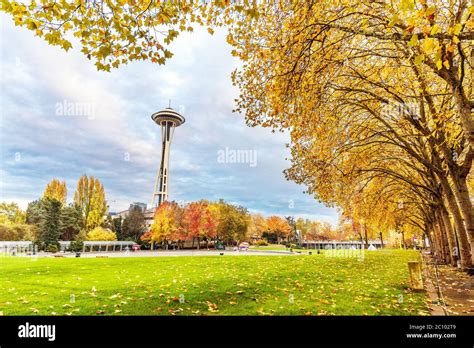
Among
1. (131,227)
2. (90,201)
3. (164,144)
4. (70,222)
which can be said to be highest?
(164,144)

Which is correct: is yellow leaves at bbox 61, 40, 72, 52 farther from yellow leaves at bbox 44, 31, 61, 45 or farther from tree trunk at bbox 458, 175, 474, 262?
tree trunk at bbox 458, 175, 474, 262

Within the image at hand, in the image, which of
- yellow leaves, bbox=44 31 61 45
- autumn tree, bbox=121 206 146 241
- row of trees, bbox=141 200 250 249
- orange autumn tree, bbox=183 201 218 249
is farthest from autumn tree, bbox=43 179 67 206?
yellow leaves, bbox=44 31 61 45

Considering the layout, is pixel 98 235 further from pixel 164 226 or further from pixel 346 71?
pixel 346 71

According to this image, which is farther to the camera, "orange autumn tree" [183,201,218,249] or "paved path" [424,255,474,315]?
"orange autumn tree" [183,201,218,249]

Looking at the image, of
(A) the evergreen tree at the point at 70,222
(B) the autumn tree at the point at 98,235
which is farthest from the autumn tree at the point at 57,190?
(B) the autumn tree at the point at 98,235

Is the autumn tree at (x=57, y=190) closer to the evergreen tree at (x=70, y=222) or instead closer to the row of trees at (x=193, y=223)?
the evergreen tree at (x=70, y=222)

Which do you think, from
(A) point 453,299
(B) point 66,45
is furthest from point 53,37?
(A) point 453,299

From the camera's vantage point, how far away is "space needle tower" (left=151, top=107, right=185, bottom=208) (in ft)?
318

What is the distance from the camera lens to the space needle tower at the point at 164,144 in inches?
3812

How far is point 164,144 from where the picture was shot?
100 m

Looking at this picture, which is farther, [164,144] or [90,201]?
[164,144]

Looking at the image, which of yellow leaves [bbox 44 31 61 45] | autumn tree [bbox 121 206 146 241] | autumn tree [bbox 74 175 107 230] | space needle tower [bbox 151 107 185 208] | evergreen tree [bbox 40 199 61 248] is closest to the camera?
yellow leaves [bbox 44 31 61 45]

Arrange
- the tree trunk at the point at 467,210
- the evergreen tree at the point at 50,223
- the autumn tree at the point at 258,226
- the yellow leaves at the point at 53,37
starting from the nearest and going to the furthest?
the yellow leaves at the point at 53,37, the tree trunk at the point at 467,210, the evergreen tree at the point at 50,223, the autumn tree at the point at 258,226
